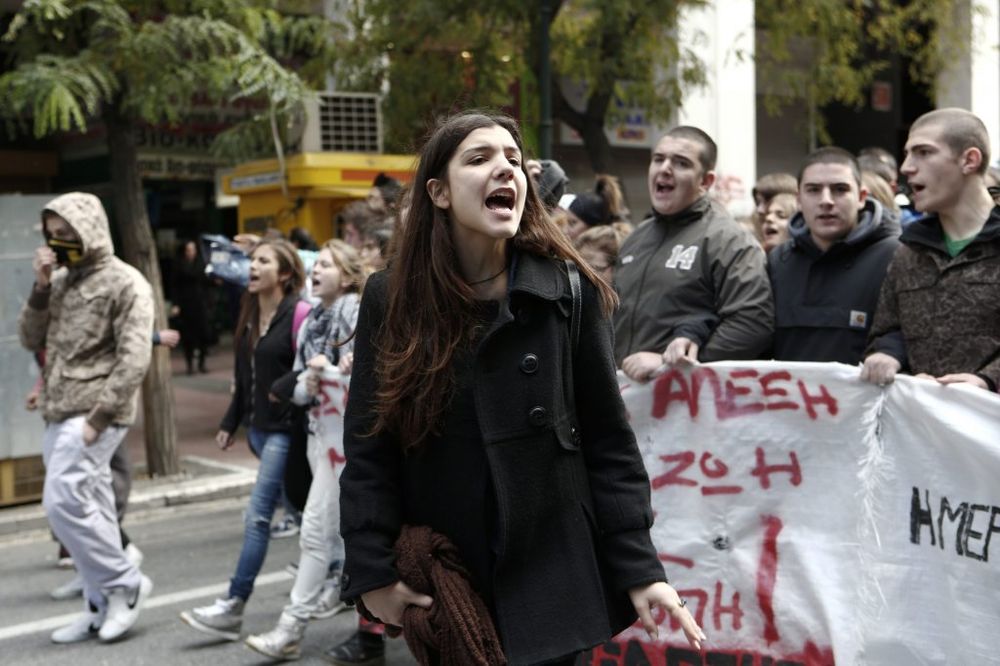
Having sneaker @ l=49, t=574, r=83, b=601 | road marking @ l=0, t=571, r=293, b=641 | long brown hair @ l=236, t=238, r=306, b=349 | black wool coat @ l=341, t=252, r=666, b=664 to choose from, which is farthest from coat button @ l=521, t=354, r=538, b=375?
sneaker @ l=49, t=574, r=83, b=601

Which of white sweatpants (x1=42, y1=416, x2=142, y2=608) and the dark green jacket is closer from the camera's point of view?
the dark green jacket

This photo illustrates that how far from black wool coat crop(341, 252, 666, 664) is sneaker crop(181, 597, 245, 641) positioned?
310 centimetres

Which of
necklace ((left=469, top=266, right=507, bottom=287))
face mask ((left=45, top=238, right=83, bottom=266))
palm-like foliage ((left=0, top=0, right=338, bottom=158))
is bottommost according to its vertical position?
necklace ((left=469, top=266, right=507, bottom=287))

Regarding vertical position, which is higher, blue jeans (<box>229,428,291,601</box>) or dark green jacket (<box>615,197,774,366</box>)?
dark green jacket (<box>615,197,774,366</box>)

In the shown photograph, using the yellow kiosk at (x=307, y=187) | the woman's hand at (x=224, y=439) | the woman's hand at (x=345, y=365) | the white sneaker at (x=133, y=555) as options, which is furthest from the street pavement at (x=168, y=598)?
the yellow kiosk at (x=307, y=187)

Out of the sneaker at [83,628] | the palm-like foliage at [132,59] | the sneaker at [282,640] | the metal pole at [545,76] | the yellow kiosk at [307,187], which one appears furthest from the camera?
the yellow kiosk at [307,187]

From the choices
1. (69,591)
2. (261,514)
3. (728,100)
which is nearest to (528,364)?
(261,514)

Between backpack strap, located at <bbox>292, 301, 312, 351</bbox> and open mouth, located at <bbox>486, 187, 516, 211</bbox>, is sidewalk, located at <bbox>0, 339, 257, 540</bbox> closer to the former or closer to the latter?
backpack strap, located at <bbox>292, 301, 312, 351</bbox>

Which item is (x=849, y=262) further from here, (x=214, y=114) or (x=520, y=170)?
(x=214, y=114)

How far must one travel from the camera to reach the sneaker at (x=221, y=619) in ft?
18.6

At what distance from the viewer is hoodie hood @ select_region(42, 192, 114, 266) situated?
6.01 meters

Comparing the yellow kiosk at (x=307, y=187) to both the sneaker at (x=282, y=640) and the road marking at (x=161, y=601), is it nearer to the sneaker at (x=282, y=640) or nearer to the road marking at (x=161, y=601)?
the road marking at (x=161, y=601)

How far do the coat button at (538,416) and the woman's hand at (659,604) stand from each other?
1.39 ft

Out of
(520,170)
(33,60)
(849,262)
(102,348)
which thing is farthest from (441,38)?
(520,170)
